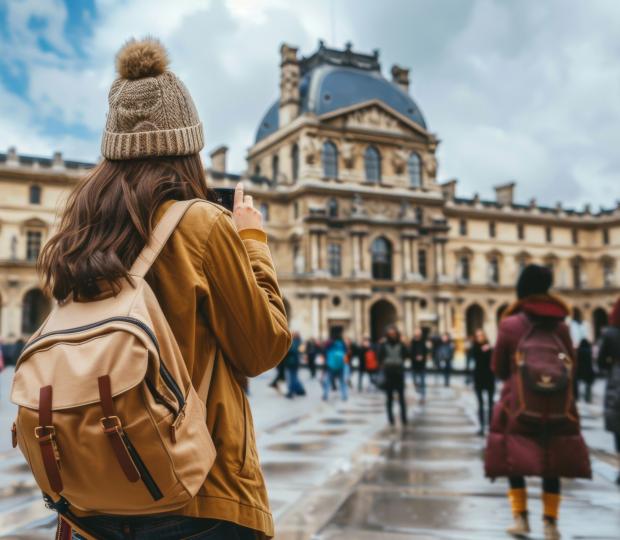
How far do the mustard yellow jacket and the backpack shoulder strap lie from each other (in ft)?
0.08

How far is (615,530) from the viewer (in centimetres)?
551

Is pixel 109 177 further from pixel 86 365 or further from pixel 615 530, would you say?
pixel 615 530

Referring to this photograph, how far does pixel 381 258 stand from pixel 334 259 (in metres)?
3.94

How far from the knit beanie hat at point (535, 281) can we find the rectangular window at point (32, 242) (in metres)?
43.1

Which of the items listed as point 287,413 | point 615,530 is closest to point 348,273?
point 287,413

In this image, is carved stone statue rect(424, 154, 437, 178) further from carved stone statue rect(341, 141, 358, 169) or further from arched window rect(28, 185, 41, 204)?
arched window rect(28, 185, 41, 204)

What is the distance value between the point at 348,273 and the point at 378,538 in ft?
146

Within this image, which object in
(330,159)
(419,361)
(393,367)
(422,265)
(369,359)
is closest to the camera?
(393,367)

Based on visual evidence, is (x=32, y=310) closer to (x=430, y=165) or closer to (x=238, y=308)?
(x=430, y=165)

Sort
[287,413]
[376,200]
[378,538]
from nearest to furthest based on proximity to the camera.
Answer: [378,538] → [287,413] → [376,200]

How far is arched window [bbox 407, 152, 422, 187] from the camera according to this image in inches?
2124

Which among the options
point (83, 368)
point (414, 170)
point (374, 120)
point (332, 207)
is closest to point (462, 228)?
point (414, 170)

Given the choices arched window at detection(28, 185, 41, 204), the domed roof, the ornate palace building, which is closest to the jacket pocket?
the ornate palace building

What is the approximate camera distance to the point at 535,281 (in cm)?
577
